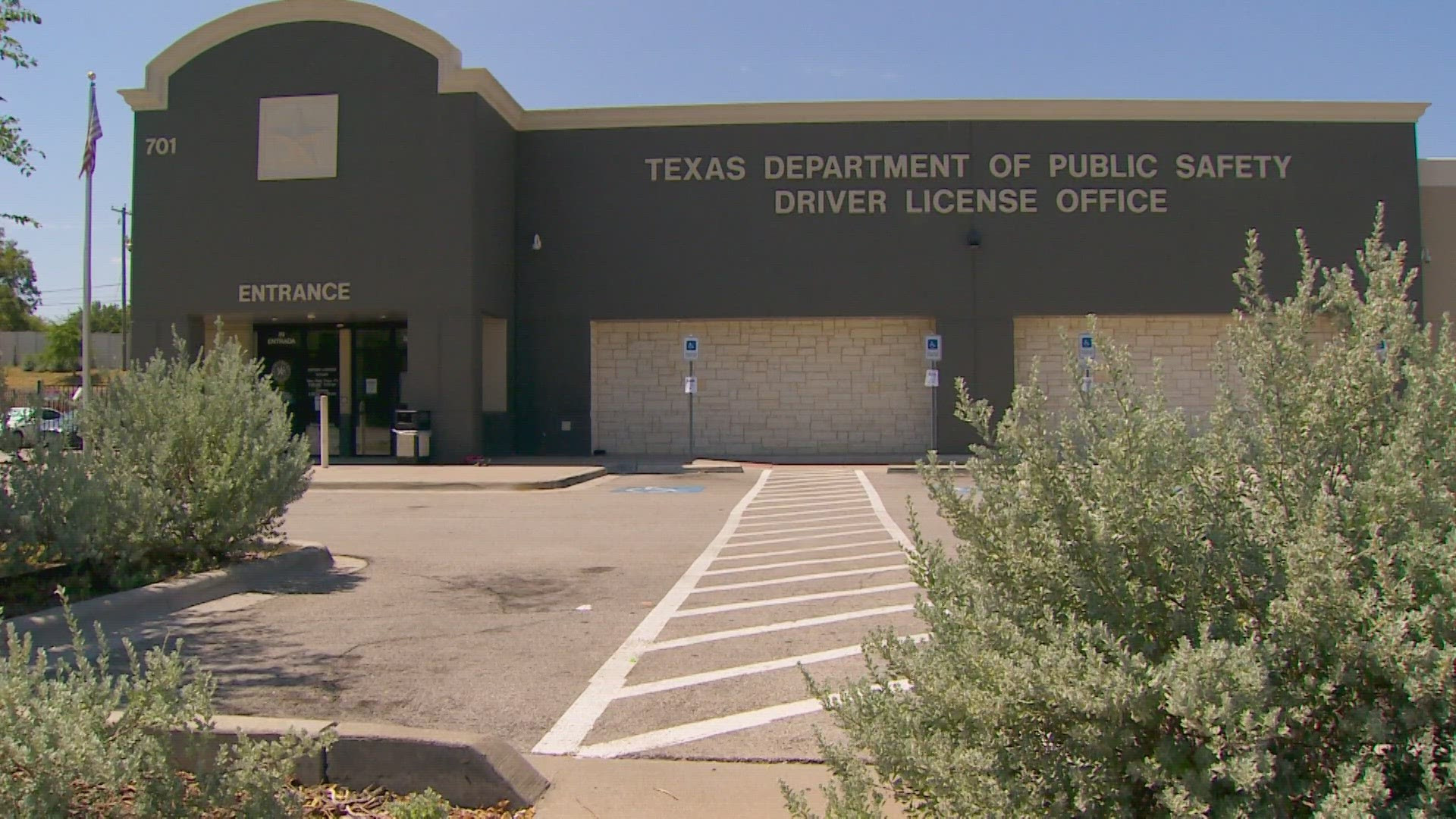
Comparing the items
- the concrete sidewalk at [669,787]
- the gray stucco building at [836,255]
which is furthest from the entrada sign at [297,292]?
the concrete sidewalk at [669,787]

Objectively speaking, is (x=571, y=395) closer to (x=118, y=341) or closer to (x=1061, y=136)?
(x=1061, y=136)

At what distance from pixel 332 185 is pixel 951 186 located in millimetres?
14576

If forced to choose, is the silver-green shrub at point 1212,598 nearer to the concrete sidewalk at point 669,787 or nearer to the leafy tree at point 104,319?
the concrete sidewalk at point 669,787

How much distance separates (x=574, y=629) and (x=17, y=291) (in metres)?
89.4

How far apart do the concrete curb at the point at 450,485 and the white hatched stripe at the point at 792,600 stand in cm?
1127

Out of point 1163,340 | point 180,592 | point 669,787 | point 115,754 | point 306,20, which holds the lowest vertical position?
point 669,787

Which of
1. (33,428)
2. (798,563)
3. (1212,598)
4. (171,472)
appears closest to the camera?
(1212,598)

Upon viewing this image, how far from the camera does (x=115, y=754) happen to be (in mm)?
3162

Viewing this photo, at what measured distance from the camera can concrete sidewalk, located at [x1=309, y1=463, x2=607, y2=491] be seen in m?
19.6

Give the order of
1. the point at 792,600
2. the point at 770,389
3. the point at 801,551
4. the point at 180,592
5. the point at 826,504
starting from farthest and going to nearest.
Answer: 1. the point at 770,389
2. the point at 826,504
3. the point at 801,551
4. the point at 792,600
5. the point at 180,592

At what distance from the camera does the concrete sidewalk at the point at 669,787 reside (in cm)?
431

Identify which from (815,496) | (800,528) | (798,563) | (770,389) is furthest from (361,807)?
(770,389)

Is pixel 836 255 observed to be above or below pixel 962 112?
below

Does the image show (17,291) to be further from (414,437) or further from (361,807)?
(361,807)
